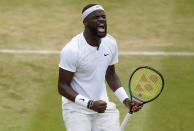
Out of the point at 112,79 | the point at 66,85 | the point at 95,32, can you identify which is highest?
the point at 95,32

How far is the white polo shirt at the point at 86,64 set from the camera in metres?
6.60

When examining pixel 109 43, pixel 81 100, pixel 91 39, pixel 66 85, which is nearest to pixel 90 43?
pixel 91 39

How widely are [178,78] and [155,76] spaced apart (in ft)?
10.3

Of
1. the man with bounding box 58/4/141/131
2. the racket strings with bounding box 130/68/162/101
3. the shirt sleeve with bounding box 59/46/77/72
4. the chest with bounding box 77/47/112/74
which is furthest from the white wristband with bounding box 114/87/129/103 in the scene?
the shirt sleeve with bounding box 59/46/77/72

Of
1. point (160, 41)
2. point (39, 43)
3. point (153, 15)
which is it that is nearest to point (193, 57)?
point (160, 41)

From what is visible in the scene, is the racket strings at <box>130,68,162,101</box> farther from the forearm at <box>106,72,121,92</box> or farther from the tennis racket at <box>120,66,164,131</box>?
the forearm at <box>106,72,121,92</box>

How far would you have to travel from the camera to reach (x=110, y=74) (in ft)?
23.5

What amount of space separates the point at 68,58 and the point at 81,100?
49 cm

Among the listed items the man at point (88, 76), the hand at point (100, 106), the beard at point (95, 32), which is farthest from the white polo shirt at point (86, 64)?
the hand at point (100, 106)

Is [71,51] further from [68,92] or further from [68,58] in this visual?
[68,92]

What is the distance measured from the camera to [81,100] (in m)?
6.59

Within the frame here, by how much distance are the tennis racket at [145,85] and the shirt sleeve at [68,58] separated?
2.61 feet

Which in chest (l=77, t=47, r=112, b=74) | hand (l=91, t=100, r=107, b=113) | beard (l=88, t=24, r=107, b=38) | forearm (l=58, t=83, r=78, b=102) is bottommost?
hand (l=91, t=100, r=107, b=113)

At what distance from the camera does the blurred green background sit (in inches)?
344
